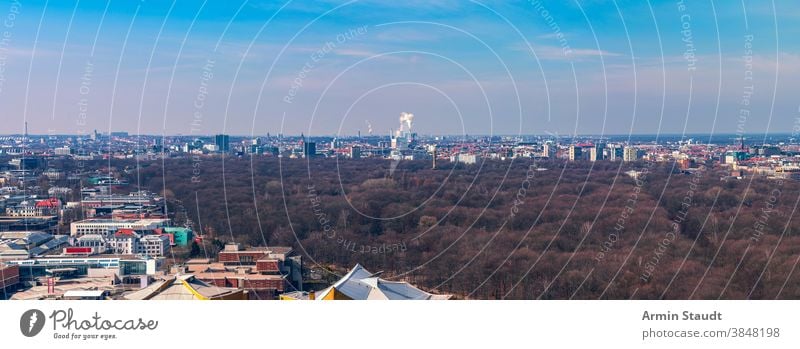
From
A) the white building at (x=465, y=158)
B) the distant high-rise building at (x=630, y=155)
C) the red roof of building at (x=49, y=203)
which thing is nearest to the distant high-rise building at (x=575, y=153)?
the distant high-rise building at (x=630, y=155)

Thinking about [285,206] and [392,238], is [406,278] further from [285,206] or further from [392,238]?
[285,206]

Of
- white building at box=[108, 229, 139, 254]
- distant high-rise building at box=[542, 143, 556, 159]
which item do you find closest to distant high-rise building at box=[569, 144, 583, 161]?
distant high-rise building at box=[542, 143, 556, 159]

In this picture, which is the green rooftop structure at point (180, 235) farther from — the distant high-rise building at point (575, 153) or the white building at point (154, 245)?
the distant high-rise building at point (575, 153)

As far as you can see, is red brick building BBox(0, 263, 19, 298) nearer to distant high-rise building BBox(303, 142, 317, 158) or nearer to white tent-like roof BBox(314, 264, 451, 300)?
white tent-like roof BBox(314, 264, 451, 300)

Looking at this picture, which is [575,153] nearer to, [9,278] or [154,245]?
[154,245]

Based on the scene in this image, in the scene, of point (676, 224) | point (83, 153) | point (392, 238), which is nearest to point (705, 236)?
point (676, 224)
